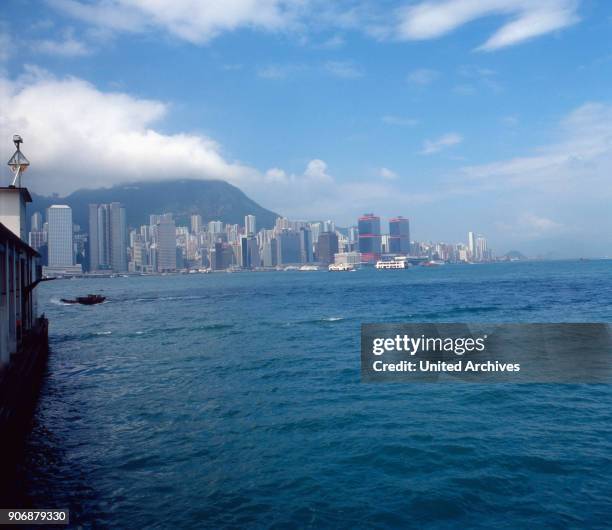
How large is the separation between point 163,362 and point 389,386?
34.4 ft

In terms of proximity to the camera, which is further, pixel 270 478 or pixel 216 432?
pixel 216 432

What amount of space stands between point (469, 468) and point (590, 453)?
260cm

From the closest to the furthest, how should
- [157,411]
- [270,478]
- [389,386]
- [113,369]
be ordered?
1. [270,478]
2. [157,411]
3. [389,386]
4. [113,369]

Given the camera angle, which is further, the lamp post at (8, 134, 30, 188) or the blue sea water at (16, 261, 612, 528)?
the lamp post at (8, 134, 30, 188)

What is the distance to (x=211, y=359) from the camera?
2116cm

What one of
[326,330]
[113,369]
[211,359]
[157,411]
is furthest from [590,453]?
[326,330]

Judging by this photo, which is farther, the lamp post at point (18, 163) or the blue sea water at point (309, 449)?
the lamp post at point (18, 163)

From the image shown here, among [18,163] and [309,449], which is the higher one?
[18,163]

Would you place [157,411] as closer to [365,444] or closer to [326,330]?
[365,444]

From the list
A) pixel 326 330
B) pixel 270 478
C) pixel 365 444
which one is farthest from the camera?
pixel 326 330

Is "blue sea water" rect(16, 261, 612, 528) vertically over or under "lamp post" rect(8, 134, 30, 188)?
under

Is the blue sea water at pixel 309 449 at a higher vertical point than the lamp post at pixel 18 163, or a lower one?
lower

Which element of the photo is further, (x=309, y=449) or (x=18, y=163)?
(x=18, y=163)

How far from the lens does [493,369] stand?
16.7 metres
